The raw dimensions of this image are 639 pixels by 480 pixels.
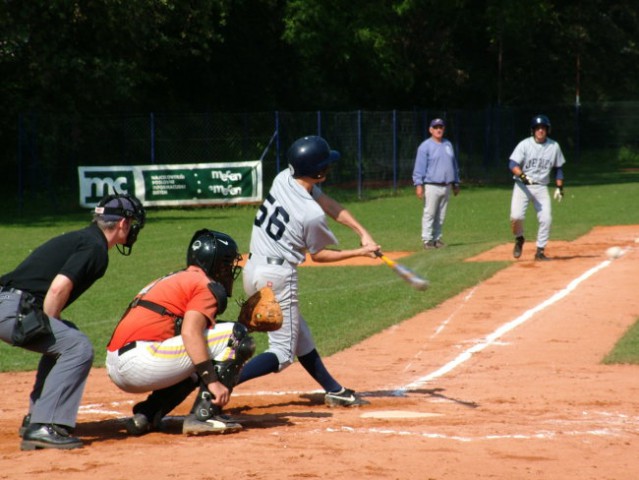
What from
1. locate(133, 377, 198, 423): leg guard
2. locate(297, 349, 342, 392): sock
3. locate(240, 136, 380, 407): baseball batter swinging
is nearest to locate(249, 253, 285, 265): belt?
locate(240, 136, 380, 407): baseball batter swinging

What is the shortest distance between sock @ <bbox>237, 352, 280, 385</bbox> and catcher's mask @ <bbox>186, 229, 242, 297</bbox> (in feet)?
2.81

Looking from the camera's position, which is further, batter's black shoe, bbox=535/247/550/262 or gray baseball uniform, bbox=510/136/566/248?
batter's black shoe, bbox=535/247/550/262

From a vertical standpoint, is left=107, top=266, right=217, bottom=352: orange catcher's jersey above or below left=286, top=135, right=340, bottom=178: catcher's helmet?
below

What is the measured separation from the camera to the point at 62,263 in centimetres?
679

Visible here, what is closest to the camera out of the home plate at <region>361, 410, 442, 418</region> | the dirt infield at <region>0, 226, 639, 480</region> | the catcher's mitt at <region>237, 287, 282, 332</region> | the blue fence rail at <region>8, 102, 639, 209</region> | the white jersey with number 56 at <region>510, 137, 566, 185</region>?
the dirt infield at <region>0, 226, 639, 480</region>

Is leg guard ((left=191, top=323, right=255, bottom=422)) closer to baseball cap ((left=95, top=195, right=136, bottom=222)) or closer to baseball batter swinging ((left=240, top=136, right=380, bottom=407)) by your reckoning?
baseball batter swinging ((left=240, top=136, right=380, bottom=407))

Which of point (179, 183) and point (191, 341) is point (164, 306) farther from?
point (179, 183)

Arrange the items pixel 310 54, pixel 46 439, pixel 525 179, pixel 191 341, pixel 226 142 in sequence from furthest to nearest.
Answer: pixel 310 54 < pixel 226 142 < pixel 525 179 < pixel 191 341 < pixel 46 439

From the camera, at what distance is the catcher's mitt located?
24.6 feet

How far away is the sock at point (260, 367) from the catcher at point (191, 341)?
0.71 metres

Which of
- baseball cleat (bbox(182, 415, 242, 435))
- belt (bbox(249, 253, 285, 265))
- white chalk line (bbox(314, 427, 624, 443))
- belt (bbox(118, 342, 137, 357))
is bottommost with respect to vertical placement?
white chalk line (bbox(314, 427, 624, 443))

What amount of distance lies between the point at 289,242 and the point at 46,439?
7.47ft

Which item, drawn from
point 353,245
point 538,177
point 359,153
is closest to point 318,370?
point 538,177

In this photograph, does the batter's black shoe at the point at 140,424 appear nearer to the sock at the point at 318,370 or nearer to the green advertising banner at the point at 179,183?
the sock at the point at 318,370
